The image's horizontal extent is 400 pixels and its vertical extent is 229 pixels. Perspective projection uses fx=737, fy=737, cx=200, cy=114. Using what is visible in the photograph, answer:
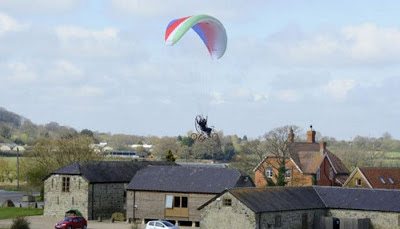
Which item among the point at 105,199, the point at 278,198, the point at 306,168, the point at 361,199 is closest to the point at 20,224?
the point at 105,199

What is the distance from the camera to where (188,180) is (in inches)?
2160

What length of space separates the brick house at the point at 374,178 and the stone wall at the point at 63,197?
2365 cm

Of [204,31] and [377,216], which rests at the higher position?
[204,31]

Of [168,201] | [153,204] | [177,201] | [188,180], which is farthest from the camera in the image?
[153,204]

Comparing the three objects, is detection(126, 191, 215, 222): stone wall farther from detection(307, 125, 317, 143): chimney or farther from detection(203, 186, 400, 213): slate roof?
detection(307, 125, 317, 143): chimney

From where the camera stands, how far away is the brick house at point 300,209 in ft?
146

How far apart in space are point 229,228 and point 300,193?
700cm

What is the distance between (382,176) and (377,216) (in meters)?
20.3

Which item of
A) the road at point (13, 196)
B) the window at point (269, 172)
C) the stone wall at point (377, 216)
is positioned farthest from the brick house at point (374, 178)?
the road at point (13, 196)

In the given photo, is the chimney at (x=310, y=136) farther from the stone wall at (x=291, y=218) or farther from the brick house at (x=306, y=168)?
the stone wall at (x=291, y=218)

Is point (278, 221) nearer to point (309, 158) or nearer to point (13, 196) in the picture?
point (309, 158)

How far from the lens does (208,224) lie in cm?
4612

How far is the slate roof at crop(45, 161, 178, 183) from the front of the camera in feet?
192

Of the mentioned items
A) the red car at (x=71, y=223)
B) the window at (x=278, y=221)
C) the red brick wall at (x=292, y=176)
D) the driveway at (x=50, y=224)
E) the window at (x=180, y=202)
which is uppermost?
the red brick wall at (x=292, y=176)
